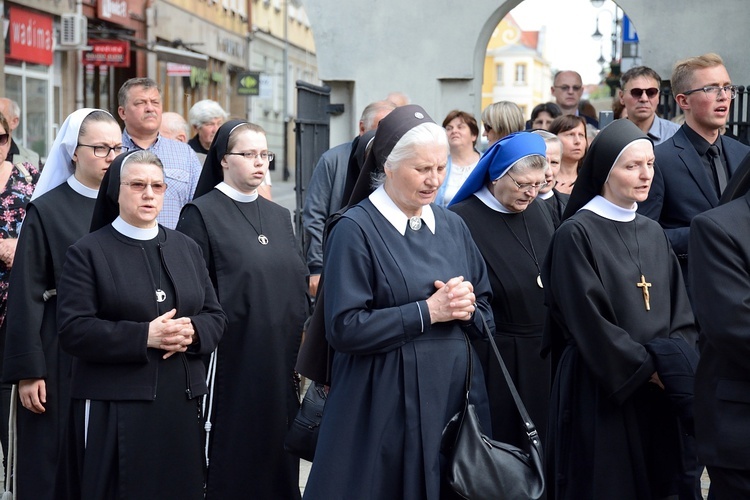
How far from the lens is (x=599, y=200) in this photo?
478 cm

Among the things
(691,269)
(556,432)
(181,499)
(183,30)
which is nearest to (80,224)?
(181,499)

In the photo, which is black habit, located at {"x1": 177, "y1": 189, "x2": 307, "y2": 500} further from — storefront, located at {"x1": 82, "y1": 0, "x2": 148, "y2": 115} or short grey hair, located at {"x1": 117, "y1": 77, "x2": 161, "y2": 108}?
storefront, located at {"x1": 82, "y1": 0, "x2": 148, "y2": 115}

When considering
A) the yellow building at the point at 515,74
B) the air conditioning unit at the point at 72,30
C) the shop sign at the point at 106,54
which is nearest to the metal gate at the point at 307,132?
the air conditioning unit at the point at 72,30

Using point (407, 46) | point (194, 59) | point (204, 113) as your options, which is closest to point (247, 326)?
point (204, 113)

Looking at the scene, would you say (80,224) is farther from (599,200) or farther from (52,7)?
(52,7)

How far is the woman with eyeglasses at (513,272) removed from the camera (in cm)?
546

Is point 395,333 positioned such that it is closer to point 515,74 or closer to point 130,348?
point 130,348

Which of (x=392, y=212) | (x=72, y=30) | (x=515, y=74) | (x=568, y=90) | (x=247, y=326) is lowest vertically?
(x=247, y=326)

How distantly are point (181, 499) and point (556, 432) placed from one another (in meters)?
1.58

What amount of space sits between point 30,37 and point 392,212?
20591 millimetres

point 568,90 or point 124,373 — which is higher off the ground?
point 568,90

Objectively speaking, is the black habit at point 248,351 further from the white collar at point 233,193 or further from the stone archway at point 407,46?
the stone archway at point 407,46

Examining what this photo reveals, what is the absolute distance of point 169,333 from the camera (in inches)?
185

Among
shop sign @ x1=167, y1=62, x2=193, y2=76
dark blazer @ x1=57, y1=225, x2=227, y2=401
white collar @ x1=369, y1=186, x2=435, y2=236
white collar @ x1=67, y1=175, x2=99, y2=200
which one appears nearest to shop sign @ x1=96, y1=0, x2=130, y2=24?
shop sign @ x1=167, y1=62, x2=193, y2=76
